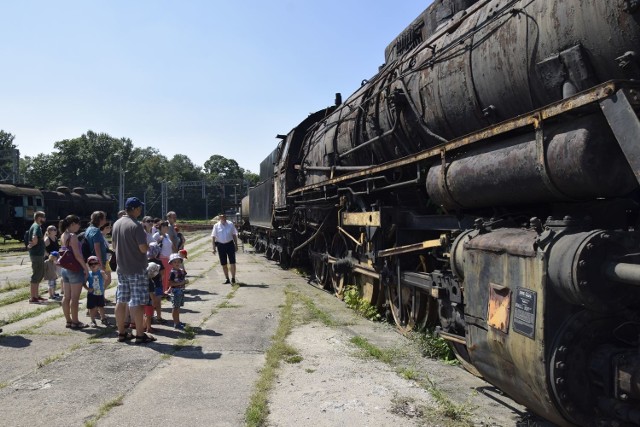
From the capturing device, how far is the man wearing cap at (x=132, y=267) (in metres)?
6.13

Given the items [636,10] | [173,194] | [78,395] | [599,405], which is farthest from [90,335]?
[173,194]

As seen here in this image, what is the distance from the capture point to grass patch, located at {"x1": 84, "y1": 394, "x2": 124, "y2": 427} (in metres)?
3.76

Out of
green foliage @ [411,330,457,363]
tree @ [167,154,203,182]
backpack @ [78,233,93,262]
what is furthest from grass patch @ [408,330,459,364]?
tree @ [167,154,203,182]

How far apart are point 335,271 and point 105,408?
574 centimetres

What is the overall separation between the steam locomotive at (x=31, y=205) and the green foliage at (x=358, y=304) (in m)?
24.7

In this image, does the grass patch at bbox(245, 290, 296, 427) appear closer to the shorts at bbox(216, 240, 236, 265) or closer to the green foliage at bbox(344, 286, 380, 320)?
the green foliage at bbox(344, 286, 380, 320)

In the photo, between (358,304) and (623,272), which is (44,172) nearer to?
(358,304)

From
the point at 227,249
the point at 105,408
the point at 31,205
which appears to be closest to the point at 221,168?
the point at 31,205

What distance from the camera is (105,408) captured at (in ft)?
13.2

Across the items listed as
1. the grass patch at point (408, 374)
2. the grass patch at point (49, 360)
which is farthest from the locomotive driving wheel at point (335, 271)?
the grass patch at point (49, 360)

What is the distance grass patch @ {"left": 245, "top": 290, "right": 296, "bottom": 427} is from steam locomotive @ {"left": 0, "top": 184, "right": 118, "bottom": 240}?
82.4 ft

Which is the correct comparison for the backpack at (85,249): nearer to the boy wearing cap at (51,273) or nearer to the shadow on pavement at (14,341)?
the shadow on pavement at (14,341)

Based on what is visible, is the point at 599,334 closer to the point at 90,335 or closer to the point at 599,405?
the point at 599,405

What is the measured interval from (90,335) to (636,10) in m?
6.69
